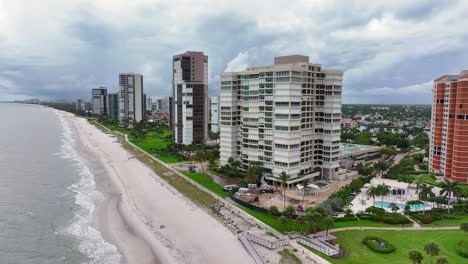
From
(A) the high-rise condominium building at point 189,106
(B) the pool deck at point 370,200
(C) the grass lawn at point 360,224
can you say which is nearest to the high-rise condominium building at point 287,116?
(B) the pool deck at point 370,200

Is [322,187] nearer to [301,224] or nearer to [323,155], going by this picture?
[323,155]

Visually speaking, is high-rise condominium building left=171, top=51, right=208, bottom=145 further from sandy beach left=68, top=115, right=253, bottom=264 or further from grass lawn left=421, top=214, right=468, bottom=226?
grass lawn left=421, top=214, right=468, bottom=226

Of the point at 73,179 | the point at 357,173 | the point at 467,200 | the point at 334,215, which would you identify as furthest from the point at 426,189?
the point at 73,179

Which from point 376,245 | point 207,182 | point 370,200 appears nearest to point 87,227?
point 207,182

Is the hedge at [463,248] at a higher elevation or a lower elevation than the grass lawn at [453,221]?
higher

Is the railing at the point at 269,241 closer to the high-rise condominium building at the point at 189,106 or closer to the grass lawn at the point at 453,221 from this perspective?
the grass lawn at the point at 453,221

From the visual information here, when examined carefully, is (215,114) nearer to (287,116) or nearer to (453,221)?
(287,116)

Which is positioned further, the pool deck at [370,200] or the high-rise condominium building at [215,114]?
the high-rise condominium building at [215,114]
